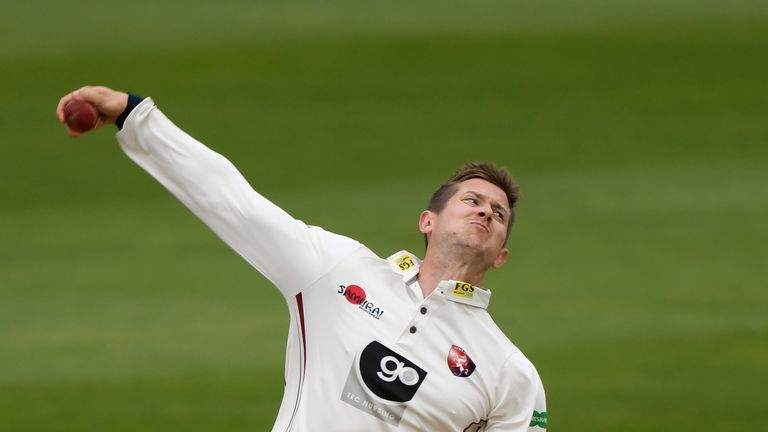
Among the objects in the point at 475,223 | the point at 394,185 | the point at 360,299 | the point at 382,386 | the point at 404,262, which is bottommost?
the point at 382,386

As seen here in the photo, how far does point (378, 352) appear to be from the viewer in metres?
4.86

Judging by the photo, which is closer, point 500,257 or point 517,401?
point 517,401

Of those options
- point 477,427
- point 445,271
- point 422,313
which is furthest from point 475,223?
point 477,427

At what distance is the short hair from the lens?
17.7 ft

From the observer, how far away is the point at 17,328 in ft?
34.8

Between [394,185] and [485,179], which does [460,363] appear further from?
[394,185]

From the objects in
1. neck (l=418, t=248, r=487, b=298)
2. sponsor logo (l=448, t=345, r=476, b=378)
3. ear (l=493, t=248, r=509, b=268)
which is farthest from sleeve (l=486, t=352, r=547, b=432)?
ear (l=493, t=248, r=509, b=268)

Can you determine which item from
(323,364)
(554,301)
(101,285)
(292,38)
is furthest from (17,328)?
(292,38)

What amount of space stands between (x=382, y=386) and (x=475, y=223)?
2.61 feet

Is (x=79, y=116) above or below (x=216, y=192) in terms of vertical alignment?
below

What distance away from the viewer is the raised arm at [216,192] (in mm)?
4297

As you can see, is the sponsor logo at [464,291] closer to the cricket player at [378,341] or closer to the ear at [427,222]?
the cricket player at [378,341]

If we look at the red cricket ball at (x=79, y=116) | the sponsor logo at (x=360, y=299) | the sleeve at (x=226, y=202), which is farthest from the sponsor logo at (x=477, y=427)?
the red cricket ball at (x=79, y=116)

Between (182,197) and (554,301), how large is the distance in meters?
6.89
